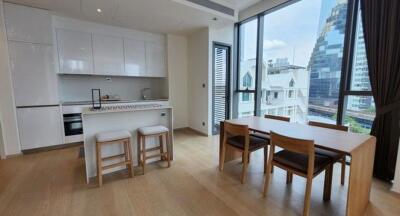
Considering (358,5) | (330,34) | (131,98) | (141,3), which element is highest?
(141,3)

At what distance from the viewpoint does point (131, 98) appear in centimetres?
472

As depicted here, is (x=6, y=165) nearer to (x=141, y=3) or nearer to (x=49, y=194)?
(x=49, y=194)

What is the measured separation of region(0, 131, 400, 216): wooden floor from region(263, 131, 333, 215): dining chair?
229 mm

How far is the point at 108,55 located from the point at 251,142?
357cm

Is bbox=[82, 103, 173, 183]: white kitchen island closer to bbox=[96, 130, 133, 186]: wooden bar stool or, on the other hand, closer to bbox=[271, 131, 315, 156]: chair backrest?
bbox=[96, 130, 133, 186]: wooden bar stool

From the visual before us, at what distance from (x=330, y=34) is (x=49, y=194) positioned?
442 cm

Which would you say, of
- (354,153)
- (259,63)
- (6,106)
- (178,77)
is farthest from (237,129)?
(6,106)

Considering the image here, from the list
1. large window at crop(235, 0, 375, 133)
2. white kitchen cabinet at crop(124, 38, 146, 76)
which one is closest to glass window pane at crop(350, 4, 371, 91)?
large window at crop(235, 0, 375, 133)

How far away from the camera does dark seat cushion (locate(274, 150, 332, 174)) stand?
67.5 inches

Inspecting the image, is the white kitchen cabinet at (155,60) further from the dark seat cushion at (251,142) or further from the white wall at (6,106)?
the dark seat cushion at (251,142)

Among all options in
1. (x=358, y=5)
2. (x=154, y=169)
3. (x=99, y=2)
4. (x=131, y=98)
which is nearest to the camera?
(x=358, y=5)

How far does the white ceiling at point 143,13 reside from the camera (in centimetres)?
290

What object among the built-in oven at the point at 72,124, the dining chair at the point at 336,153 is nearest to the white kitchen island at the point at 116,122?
the built-in oven at the point at 72,124

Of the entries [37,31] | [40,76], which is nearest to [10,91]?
[40,76]
